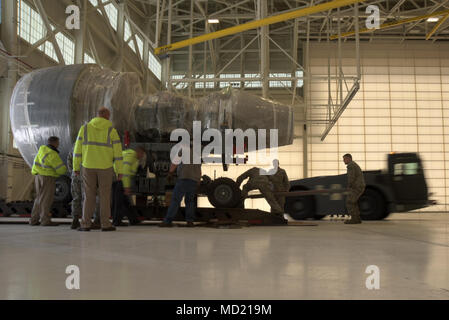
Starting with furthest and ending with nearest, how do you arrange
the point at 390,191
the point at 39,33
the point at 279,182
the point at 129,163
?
the point at 39,33 → the point at 390,191 → the point at 279,182 → the point at 129,163

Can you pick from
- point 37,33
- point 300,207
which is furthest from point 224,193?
point 37,33

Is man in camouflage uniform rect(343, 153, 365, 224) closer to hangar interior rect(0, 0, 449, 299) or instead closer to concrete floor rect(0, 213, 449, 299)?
hangar interior rect(0, 0, 449, 299)

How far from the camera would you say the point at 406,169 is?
12023 mm

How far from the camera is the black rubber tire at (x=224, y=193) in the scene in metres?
8.34

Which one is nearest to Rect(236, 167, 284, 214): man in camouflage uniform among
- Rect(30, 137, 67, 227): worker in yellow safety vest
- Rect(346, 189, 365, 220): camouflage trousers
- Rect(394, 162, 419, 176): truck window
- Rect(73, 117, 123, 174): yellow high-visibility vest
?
Rect(346, 189, 365, 220): camouflage trousers

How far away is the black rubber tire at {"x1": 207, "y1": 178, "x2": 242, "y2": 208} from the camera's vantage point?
8344mm

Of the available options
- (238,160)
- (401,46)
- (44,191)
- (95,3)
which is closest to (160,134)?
(238,160)

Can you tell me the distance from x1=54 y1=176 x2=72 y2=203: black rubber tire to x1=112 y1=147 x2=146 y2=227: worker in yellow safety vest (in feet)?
3.71

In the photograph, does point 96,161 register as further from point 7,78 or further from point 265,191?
point 7,78

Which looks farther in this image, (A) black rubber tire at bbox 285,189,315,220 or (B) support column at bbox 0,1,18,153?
(B) support column at bbox 0,1,18,153

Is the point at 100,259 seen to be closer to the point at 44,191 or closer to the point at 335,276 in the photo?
the point at 335,276

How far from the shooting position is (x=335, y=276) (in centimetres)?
271

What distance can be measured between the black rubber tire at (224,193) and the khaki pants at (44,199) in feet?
9.50

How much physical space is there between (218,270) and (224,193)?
550 cm
